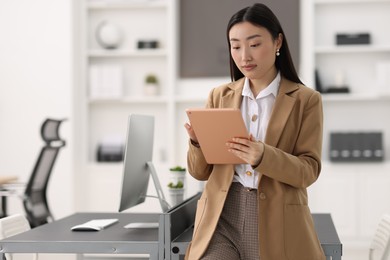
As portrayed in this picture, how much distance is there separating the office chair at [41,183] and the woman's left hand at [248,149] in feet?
11.5

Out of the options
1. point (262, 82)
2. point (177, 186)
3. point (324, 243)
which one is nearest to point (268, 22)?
point (262, 82)

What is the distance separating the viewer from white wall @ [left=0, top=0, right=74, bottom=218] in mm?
6711

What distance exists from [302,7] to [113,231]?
4171mm

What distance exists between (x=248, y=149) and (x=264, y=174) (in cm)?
11

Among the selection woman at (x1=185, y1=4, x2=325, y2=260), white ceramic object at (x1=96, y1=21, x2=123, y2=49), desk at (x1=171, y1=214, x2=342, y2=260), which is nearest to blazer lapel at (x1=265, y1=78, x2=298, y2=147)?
woman at (x1=185, y1=4, x2=325, y2=260)

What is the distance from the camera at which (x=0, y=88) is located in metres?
6.78

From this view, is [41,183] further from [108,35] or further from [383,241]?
[383,241]

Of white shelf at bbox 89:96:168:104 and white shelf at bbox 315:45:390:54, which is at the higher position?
white shelf at bbox 315:45:390:54

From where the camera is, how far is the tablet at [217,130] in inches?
87.2

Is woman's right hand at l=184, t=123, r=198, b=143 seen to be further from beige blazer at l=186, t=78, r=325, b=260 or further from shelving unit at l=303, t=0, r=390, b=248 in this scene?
shelving unit at l=303, t=0, r=390, b=248

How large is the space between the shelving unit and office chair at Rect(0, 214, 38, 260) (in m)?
3.62

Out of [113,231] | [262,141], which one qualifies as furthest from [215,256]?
[113,231]

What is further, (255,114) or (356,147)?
(356,147)

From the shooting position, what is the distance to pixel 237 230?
7.65 feet
